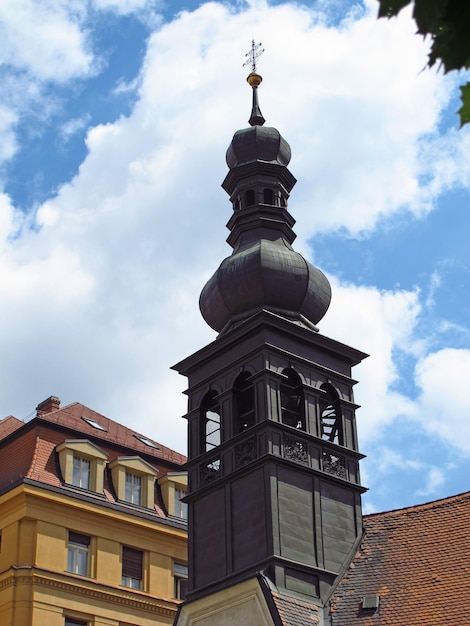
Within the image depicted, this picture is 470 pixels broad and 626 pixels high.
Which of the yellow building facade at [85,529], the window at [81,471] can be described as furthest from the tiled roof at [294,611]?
the window at [81,471]

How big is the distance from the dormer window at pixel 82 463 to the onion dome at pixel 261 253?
5.98 metres

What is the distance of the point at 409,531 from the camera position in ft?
81.3

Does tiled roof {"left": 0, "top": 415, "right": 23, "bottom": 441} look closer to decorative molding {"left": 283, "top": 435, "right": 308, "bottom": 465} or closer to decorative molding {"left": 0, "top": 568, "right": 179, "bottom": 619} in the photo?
decorative molding {"left": 0, "top": 568, "right": 179, "bottom": 619}

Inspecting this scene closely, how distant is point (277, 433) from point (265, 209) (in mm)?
7580

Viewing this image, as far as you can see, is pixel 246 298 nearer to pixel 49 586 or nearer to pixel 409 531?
pixel 409 531

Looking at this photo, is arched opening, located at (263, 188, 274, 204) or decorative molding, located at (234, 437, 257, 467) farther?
arched opening, located at (263, 188, 274, 204)

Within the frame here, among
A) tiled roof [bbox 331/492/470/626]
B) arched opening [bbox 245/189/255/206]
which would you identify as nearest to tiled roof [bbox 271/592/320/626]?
tiled roof [bbox 331/492/470/626]

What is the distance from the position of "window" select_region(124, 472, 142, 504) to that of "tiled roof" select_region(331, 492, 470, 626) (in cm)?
884

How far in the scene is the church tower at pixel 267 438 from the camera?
23.3 m

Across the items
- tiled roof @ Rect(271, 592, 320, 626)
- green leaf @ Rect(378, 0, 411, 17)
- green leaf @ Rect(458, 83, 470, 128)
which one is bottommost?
green leaf @ Rect(458, 83, 470, 128)

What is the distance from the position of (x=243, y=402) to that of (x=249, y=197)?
6.69 meters

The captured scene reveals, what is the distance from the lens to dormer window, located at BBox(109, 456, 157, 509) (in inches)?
1264

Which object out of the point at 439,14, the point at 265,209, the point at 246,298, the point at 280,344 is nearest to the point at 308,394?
the point at 280,344

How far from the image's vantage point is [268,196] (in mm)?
30172
